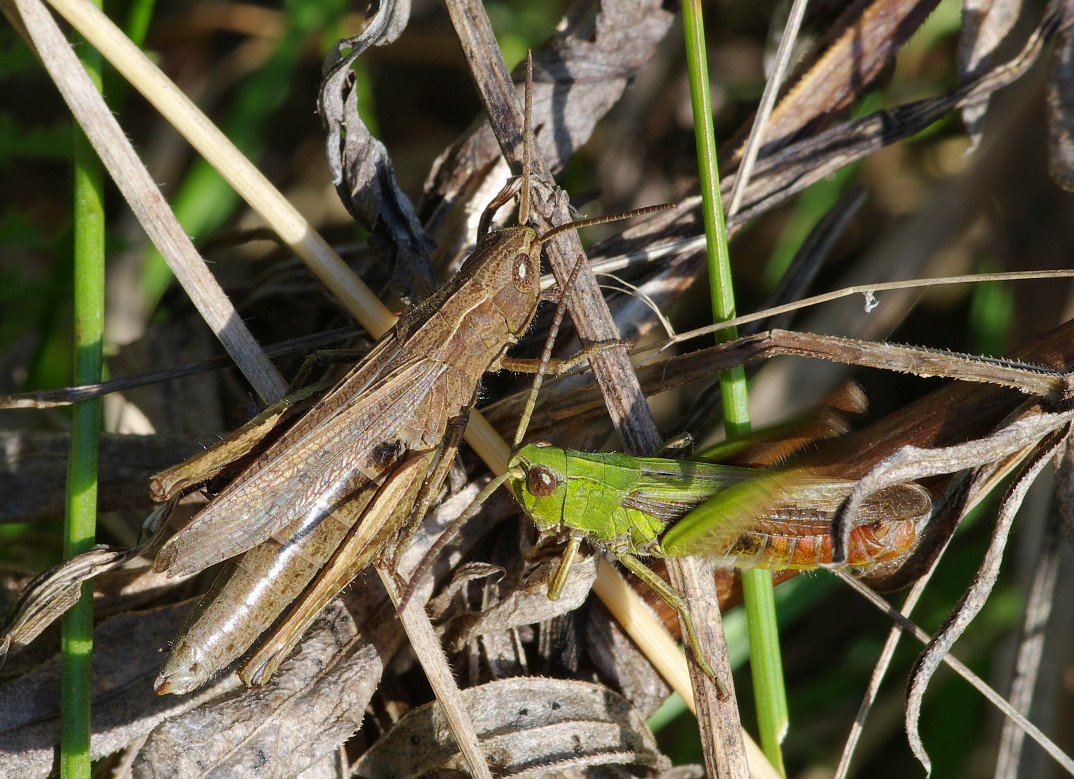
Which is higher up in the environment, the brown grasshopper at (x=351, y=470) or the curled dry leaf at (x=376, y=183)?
the curled dry leaf at (x=376, y=183)

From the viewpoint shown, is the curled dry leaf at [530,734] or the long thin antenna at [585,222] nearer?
the curled dry leaf at [530,734]

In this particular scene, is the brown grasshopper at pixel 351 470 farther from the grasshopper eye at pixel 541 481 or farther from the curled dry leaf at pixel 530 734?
the curled dry leaf at pixel 530 734

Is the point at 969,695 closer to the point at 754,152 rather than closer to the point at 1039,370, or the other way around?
the point at 1039,370

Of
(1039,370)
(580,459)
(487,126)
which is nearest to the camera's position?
(1039,370)

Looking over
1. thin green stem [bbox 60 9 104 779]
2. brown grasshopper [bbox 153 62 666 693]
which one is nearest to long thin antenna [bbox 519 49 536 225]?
brown grasshopper [bbox 153 62 666 693]

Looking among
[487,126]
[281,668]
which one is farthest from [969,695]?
[487,126]

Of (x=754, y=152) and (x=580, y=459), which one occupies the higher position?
(x=754, y=152)

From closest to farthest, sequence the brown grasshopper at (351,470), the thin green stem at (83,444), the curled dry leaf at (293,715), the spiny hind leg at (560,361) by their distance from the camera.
Result: 1. the curled dry leaf at (293,715)
2. the thin green stem at (83,444)
3. the brown grasshopper at (351,470)
4. the spiny hind leg at (560,361)

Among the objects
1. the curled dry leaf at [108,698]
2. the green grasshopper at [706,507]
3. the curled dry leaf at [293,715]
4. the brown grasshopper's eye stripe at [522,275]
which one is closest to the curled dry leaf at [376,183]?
the brown grasshopper's eye stripe at [522,275]
